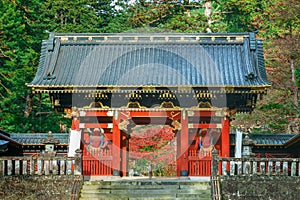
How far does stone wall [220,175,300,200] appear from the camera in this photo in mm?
20625

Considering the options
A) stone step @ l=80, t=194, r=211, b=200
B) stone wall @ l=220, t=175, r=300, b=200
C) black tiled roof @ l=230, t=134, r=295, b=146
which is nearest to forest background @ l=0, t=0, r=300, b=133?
black tiled roof @ l=230, t=134, r=295, b=146

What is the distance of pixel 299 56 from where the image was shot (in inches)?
1463

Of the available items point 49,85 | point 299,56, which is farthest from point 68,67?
point 299,56

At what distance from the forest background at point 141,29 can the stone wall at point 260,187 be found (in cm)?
1369

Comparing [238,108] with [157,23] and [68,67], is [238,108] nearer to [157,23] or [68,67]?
[68,67]

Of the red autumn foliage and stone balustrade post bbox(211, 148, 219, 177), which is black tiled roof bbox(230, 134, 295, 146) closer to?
stone balustrade post bbox(211, 148, 219, 177)

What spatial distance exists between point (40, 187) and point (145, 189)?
3556mm

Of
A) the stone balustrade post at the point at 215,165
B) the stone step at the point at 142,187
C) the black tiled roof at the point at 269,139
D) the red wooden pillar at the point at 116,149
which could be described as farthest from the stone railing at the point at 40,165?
the black tiled roof at the point at 269,139

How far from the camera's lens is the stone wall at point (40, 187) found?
2112cm

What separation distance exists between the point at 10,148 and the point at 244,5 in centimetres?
2642

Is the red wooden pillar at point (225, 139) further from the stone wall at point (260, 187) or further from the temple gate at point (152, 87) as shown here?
the stone wall at point (260, 187)

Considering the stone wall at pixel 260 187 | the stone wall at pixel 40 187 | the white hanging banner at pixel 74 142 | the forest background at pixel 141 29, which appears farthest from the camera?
the forest background at pixel 141 29

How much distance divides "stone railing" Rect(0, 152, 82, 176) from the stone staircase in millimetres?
779

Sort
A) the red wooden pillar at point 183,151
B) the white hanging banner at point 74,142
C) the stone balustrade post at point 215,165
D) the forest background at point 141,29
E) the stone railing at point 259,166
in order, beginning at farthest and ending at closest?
1. the forest background at point 141,29
2. the white hanging banner at point 74,142
3. the red wooden pillar at point 183,151
4. the stone balustrade post at point 215,165
5. the stone railing at point 259,166
